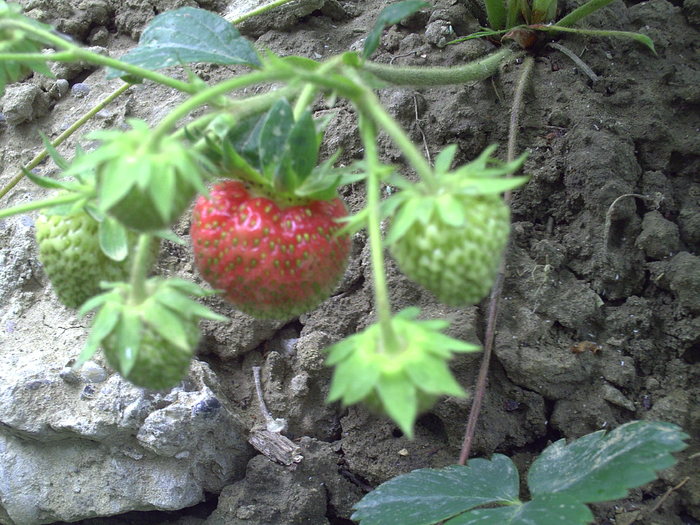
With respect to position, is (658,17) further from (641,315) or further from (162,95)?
(162,95)

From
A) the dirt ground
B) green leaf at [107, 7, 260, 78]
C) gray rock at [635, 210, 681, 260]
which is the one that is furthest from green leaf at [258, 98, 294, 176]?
gray rock at [635, 210, 681, 260]

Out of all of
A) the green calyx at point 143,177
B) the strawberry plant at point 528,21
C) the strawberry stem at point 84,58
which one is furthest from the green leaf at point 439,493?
the strawberry plant at point 528,21

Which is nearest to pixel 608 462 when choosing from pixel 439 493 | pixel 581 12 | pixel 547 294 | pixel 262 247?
pixel 439 493

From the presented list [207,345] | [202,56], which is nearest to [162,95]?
[202,56]

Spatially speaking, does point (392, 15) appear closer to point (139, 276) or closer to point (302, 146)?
point (302, 146)

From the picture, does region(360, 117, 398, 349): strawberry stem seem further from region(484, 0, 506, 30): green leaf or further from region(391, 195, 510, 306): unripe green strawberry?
Result: region(484, 0, 506, 30): green leaf
